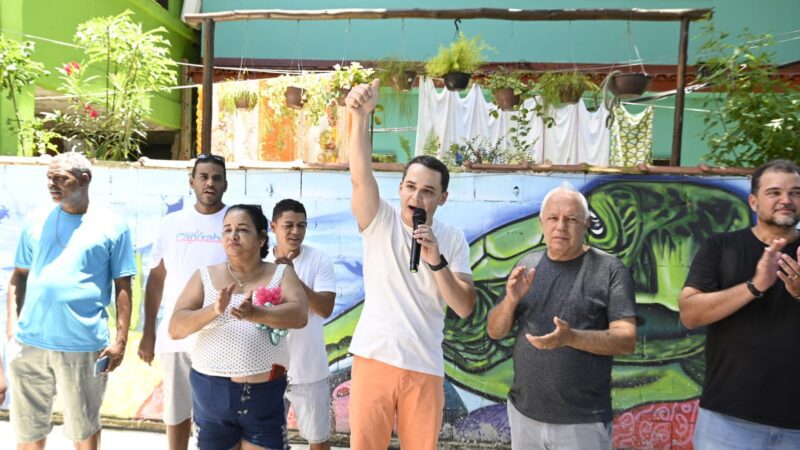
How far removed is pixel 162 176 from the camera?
535cm

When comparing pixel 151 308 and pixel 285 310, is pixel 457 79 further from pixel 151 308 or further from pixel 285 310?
pixel 285 310

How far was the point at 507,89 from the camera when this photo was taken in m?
5.79

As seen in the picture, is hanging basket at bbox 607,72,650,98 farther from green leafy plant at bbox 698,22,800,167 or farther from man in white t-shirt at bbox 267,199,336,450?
man in white t-shirt at bbox 267,199,336,450

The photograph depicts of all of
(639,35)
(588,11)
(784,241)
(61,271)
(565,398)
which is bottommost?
(565,398)

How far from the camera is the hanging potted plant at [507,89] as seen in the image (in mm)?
5785

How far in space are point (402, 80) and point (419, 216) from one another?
3553mm

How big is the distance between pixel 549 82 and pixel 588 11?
86 centimetres

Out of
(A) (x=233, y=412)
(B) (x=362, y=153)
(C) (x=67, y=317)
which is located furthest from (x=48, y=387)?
(B) (x=362, y=153)

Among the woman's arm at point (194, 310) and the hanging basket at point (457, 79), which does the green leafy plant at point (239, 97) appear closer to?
the hanging basket at point (457, 79)

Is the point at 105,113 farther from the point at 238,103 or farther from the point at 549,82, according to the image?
the point at 549,82

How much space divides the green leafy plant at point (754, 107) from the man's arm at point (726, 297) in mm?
2315

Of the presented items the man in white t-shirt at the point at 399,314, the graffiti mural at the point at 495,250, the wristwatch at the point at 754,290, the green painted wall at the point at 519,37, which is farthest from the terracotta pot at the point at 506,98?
the green painted wall at the point at 519,37

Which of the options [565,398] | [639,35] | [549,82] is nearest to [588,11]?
[549,82]

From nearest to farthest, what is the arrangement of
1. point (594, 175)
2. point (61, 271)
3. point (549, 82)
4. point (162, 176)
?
point (61, 271) < point (594, 175) < point (162, 176) < point (549, 82)
